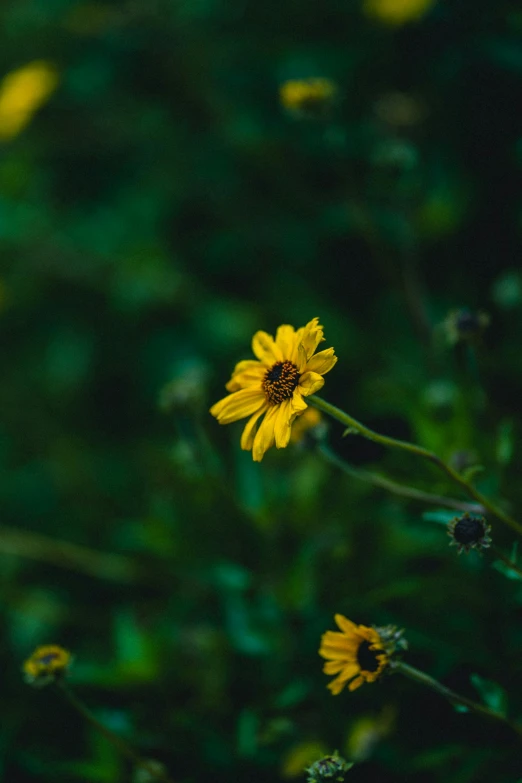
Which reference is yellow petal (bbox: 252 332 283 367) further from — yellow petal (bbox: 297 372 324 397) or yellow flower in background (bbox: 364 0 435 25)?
yellow flower in background (bbox: 364 0 435 25)

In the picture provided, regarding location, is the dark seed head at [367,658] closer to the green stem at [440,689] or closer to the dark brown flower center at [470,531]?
the green stem at [440,689]

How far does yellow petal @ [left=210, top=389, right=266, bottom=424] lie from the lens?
1008mm

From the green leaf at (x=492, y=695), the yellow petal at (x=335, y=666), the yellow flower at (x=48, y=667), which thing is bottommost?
→ the yellow flower at (x=48, y=667)

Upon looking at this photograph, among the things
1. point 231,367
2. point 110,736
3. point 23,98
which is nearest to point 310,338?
point 110,736

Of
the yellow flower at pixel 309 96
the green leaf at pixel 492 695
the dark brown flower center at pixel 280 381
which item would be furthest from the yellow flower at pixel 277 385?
the yellow flower at pixel 309 96

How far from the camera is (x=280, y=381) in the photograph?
0.98 m

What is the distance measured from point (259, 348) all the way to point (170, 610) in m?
0.98

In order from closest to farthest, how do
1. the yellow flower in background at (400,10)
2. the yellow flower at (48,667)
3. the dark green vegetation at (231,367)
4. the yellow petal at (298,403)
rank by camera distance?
the yellow petal at (298,403) < the yellow flower at (48,667) < the dark green vegetation at (231,367) < the yellow flower in background at (400,10)

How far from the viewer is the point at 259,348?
3.48ft

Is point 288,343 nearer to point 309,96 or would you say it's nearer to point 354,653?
point 354,653

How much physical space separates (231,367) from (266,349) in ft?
4.50

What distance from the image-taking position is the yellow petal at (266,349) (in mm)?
1031

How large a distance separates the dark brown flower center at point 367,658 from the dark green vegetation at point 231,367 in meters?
0.25

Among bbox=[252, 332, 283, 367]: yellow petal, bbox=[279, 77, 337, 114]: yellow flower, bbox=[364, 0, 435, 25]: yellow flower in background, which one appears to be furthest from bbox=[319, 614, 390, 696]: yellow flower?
bbox=[364, 0, 435, 25]: yellow flower in background
